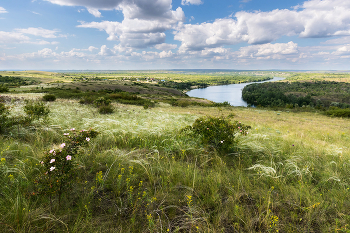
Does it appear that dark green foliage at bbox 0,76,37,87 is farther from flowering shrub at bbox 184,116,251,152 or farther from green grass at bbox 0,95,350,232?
flowering shrub at bbox 184,116,251,152

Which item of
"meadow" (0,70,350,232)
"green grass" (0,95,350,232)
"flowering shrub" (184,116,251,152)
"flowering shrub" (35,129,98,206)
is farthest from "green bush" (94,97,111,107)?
"flowering shrub" (35,129,98,206)

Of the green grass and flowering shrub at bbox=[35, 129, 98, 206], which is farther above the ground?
flowering shrub at bbox=[35, 129, 98, 206]

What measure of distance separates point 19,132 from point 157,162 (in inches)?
205

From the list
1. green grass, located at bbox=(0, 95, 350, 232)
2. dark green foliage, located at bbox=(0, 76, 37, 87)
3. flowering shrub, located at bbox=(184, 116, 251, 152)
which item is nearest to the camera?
green grass, located at bbox=(0, 95, 350, 232)

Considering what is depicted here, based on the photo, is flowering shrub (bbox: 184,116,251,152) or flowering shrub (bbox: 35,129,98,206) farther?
flowering shrub (bbox: 184,116,251,152)

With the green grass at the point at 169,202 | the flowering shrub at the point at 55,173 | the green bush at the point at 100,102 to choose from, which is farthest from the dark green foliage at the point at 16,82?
the flowering shrub at the point at 55,173

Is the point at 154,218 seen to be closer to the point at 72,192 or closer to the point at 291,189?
the point at 72,192

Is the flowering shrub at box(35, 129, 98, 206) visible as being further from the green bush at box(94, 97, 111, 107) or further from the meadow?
the green bush at box(94, 97, 111, 107)

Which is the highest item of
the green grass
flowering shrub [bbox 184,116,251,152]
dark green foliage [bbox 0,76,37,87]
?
dark green foliage [bbox 0,76,37,87]

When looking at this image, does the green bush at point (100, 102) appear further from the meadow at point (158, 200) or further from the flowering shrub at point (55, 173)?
the flowering shrub at point (55, 173)

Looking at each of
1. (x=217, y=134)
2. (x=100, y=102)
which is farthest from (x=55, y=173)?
(x=100, y=102)

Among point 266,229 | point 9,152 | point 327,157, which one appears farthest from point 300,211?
point 9,152

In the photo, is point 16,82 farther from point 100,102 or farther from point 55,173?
point 55,173

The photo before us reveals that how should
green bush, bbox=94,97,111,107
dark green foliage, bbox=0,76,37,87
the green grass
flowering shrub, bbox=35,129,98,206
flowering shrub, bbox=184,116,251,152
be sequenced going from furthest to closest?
dark green foliage, bbox=0,76,37,87 < green bush, bbox=94,97,111,107 < flowering shrub, bbox=184,116,251,152 < flowering shrub, bbox=35,129,98,206 < the green grass
